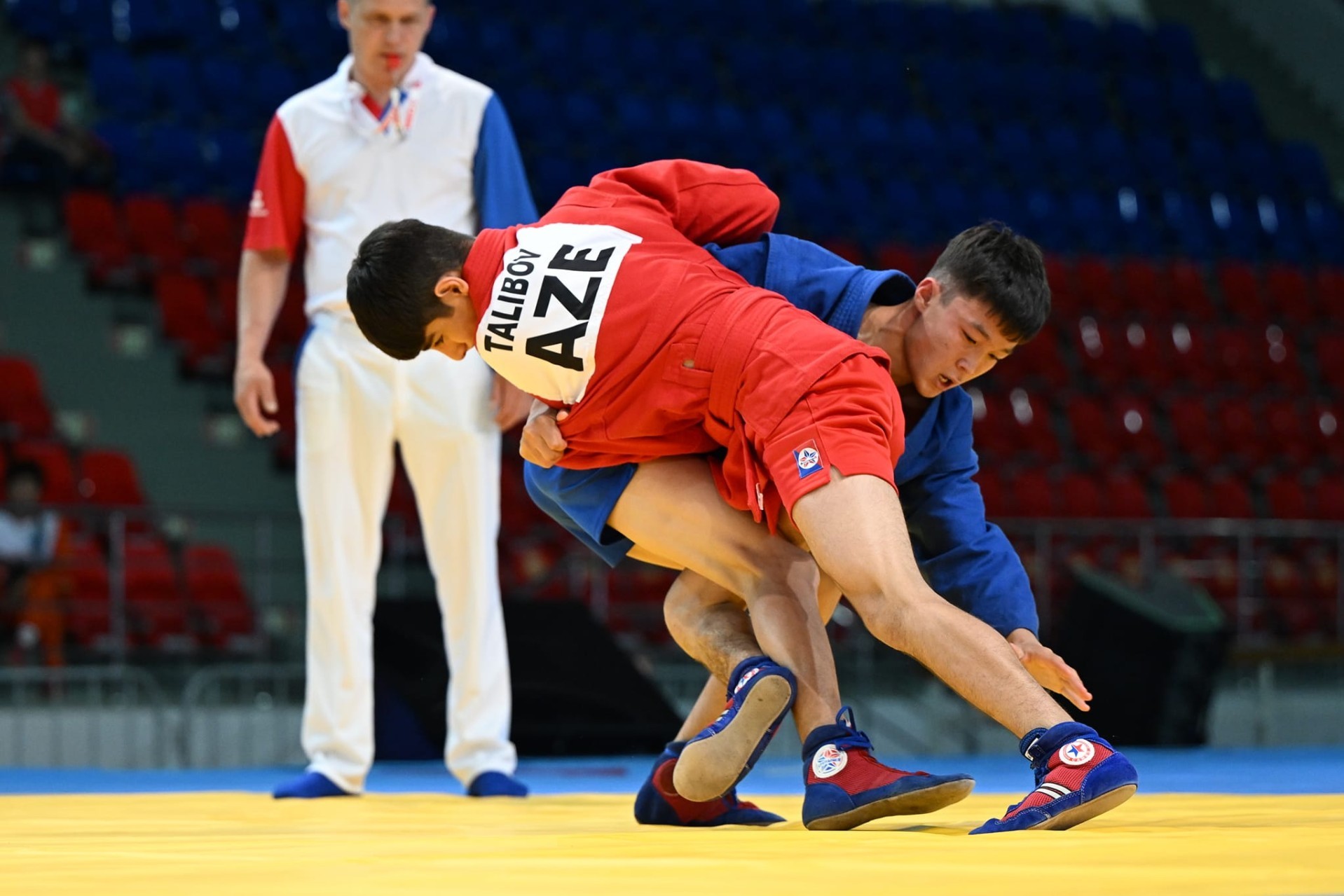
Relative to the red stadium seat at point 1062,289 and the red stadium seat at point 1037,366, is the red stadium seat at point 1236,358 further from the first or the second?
the red stadium seat at point 1037,366

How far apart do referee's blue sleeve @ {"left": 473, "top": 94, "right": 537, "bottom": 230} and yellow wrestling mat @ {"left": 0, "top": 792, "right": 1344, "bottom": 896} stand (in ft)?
4.53

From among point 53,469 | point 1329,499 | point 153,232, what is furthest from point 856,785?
point 1329,499

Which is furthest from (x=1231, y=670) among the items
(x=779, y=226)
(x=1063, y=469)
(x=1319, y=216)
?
(x=1319, y=216)

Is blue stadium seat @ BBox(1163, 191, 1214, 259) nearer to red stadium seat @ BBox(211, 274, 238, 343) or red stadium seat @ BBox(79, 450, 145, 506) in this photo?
red stadium seat @ BBox(211, 274, 238, 343)

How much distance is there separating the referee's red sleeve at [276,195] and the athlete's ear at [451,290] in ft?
4.49

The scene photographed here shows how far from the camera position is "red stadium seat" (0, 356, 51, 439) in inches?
282

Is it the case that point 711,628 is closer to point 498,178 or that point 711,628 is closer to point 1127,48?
point 498,178

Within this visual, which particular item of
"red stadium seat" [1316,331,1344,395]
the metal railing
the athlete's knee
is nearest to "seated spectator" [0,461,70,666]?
the metal railing

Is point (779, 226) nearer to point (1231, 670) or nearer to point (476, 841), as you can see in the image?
point (1231, 670)

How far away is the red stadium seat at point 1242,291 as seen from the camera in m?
11.2

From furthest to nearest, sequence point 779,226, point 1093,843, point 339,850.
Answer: point 779,226
point 339,850
point 1093,843

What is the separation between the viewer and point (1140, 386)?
33.6 ft

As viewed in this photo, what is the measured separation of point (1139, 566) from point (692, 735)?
600 cm

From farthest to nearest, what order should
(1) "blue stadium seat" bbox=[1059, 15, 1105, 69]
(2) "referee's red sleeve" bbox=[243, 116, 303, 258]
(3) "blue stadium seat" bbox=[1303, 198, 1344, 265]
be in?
(1) "blue stadium seat" bbox=[1059, 15, 1105, 69]
(3) "blue stadium seat" bbox=[1303, 198, 1344, 265]
(2) "referee's red sleeve" bbox=[243, 116, 303, 258]
